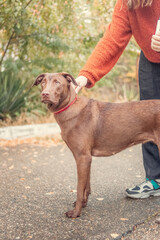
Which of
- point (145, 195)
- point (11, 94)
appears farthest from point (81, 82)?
point (11, 94)

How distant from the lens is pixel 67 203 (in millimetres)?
3500

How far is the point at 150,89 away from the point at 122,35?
26.7 inches

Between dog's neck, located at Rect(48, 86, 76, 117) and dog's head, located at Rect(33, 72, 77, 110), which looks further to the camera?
dog's neck, located at Rect(48, 86, 76, 117)

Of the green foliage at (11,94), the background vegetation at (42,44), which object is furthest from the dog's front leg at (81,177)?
the green foliage at (11,94)

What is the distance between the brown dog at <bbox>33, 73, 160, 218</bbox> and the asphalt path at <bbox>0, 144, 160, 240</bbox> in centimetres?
28

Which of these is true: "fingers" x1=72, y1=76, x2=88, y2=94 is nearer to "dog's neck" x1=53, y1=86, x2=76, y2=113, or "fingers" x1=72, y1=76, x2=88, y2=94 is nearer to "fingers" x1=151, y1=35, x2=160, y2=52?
"dog's neck" x1=53, y1=86, x2=76, y2=113

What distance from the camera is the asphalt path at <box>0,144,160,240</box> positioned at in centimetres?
281

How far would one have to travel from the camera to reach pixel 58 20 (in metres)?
6.70

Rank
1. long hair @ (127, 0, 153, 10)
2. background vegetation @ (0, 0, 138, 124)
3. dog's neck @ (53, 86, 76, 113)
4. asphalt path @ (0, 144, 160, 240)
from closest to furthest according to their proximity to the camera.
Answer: asphalt path @ (0, 144, 160, 240) < long hair @ (127, 0, 153, 10) < dog's neck @ (53, 86, 76, 113) < background vegetation @ (0, 0, 138, 124)

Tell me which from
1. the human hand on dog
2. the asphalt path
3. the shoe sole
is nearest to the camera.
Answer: the asphalt path

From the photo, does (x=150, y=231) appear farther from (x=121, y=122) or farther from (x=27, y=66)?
(x=27, y=66)

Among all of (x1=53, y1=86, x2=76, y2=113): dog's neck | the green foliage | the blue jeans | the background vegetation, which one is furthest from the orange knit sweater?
the green foliage

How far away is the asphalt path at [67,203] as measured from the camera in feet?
9.21

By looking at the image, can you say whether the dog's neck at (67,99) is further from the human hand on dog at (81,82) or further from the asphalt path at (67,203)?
the asphalt path at (67,203)
